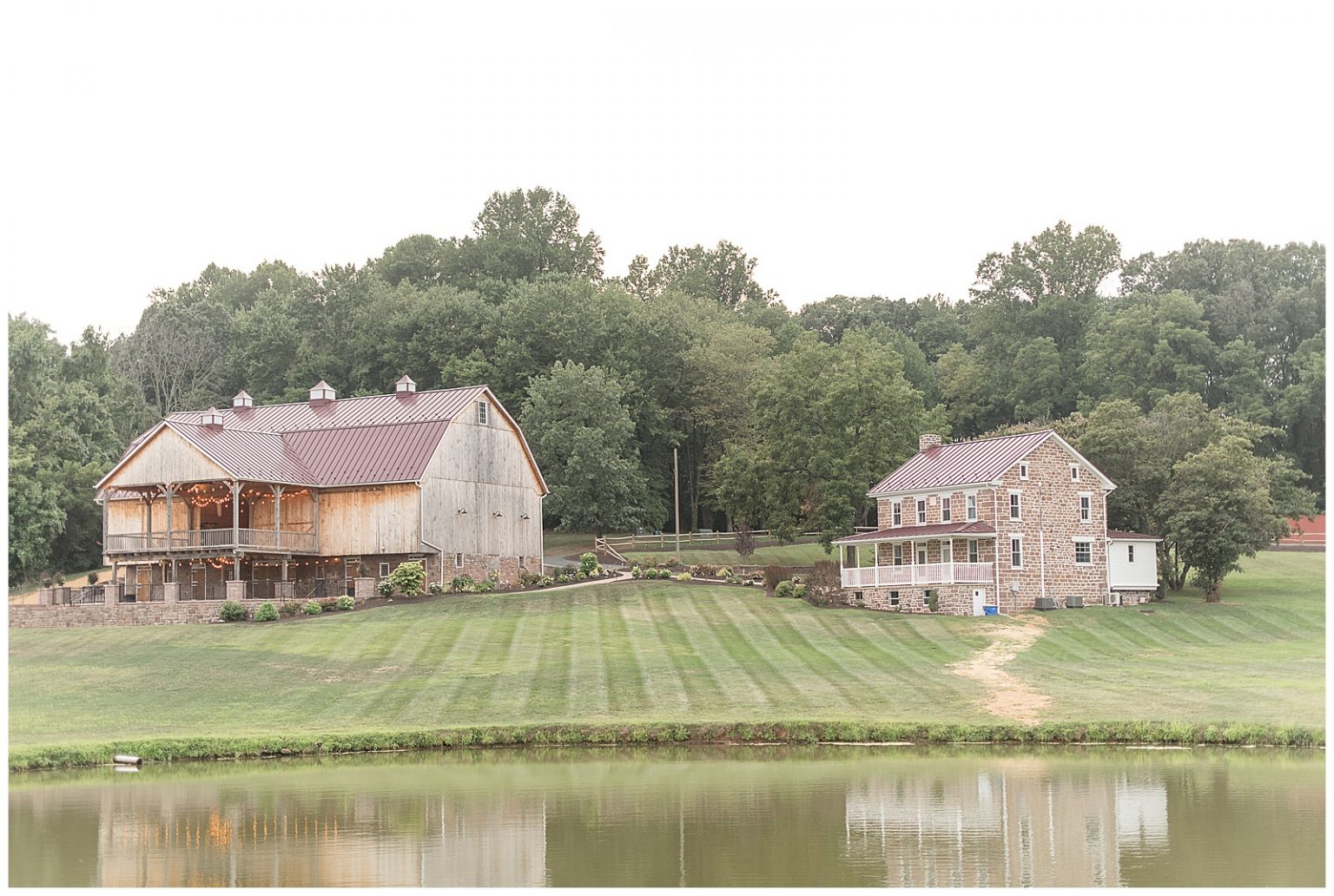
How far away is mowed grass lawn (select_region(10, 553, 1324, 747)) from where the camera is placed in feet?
130

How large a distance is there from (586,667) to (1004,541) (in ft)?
66.5

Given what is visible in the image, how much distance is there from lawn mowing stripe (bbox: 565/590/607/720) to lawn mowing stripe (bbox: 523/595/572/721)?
192 millimetres

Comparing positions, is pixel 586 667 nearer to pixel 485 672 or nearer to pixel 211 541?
pixel 485 672

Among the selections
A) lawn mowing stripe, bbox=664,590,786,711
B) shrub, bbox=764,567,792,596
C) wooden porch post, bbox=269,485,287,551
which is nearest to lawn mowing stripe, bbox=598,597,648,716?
lawn mowing stripe, bbox=664,590,786,711

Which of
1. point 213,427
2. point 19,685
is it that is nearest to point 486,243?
point 213,427

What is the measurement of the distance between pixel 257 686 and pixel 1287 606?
3789 cm

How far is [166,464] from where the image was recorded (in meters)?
62.7

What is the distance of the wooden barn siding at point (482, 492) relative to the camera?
2520 inches

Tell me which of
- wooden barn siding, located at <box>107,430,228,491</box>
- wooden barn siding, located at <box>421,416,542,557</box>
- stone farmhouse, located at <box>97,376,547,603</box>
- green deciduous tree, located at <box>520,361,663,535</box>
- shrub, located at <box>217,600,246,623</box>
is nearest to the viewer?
shrub, located at <box>217,600,246,623</box>

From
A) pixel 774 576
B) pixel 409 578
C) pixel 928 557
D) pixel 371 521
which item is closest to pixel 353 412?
pixel 371 521

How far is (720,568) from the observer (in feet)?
218

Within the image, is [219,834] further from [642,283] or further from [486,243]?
[642,283]

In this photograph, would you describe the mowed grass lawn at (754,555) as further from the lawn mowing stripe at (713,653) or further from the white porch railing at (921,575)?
the lawn mowing stripe at (713,653)

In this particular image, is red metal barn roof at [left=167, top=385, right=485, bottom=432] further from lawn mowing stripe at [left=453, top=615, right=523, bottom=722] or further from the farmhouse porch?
the farmhouse porch
